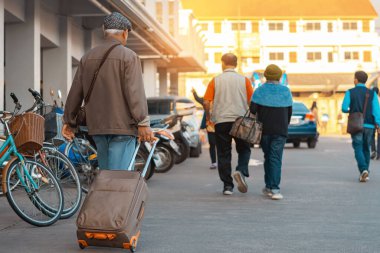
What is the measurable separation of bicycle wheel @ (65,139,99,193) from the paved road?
0.90 meters

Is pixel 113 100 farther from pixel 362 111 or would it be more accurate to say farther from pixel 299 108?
pixel 299 108

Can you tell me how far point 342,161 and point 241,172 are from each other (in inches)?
333

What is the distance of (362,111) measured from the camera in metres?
12.0

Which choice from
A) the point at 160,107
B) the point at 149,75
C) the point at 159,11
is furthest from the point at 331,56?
the point at 160,107

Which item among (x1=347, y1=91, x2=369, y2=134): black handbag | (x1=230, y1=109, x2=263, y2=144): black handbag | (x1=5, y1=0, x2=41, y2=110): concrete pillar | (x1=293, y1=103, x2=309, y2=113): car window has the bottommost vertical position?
(x1=230, y1=109, x2=263, y2=144): black handbag

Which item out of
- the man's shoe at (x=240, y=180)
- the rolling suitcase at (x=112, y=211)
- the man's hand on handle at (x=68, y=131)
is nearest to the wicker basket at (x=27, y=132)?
the man's hand on handle at (x=68, y=131)

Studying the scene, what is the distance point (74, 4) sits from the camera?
16922 mm

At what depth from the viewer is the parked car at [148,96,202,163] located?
1487cm

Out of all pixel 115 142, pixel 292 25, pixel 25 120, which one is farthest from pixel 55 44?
pixel 292 25

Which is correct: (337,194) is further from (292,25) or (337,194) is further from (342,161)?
(292,25)

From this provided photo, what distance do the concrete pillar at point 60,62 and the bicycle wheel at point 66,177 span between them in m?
11.1

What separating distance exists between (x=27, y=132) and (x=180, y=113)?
8690 mm

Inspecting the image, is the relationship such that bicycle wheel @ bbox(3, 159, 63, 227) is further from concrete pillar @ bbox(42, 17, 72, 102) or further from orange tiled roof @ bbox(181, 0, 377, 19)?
orange tiled roof @ bbox(181, 0, 377, 19)

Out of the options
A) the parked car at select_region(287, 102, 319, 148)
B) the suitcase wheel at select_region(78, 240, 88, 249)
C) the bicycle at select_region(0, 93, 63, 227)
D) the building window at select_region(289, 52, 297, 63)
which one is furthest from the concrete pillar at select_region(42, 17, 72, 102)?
the building window at select_region(289, 52, 297, 63)
